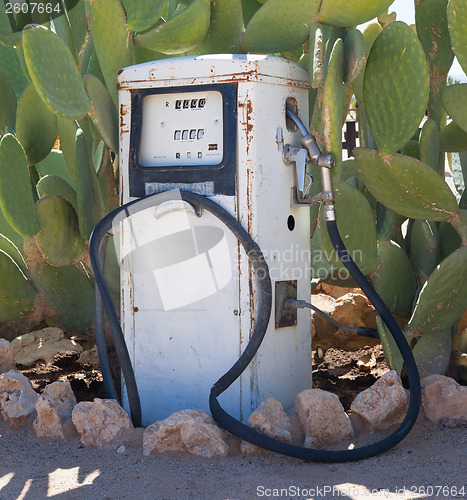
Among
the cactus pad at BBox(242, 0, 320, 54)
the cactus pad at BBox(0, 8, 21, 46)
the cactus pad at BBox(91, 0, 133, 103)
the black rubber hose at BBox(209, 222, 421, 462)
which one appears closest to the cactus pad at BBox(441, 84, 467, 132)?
the cactus pad at BBox(242, 0, 320, 54)

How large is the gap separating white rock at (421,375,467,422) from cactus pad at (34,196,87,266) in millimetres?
1507

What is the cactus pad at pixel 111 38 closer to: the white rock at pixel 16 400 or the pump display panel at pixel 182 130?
the pump display panel at pixel 182 130

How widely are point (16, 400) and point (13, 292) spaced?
26.8 inches

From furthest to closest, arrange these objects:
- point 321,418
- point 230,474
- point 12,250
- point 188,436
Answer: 1. point 12,250
2. point 321,418
3. point 188,436
4. point 230,474

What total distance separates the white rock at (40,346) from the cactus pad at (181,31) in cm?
170

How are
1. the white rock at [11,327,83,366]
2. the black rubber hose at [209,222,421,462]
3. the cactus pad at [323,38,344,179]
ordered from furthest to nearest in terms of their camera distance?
the white rock at [11,327,83,366], the cactus pad at [323,38,344,179], the black rubber hose at [209,222,421,462]

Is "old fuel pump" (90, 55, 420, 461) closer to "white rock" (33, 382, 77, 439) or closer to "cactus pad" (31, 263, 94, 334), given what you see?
"white rock" (33, 382, 77, 439)

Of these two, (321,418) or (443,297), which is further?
(443,297)

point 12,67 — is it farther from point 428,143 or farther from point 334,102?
point 428,143

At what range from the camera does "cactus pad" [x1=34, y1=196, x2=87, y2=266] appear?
3.03 m

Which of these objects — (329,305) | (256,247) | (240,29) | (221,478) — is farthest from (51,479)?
(329,305)

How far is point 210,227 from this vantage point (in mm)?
2664

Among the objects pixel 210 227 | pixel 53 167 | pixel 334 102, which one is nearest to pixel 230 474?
pixel 210 227

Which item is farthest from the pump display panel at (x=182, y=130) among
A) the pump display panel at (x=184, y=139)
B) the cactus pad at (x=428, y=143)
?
the cactus pad at (x=428, y=143)
